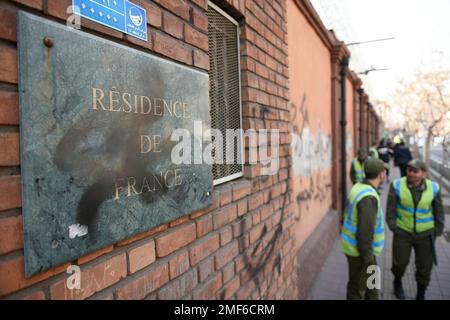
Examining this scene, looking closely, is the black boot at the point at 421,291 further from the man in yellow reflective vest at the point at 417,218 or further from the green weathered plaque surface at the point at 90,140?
the green weathered plaque surface at the point at 90,140

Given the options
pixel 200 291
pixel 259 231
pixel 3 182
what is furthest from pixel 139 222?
pixel 259 231

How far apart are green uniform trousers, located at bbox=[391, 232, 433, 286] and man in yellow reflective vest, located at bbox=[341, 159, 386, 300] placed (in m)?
0.88

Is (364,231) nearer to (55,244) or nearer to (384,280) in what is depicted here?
(384,280)

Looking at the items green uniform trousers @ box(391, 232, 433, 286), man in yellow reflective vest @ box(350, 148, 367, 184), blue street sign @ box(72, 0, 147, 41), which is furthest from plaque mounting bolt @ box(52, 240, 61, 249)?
man in yellow reflective vest @ box(350, 148, 367, 184)

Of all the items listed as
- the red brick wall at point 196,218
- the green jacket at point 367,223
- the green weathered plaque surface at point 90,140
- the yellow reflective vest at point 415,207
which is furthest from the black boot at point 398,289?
the green weathered plaque surface at point 90,140

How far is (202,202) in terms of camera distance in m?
1.67

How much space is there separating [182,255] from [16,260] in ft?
2.60

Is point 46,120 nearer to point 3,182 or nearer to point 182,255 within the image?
point 3,182

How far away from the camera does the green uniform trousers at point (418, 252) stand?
12.9 ft

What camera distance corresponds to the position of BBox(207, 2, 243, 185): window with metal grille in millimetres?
2020

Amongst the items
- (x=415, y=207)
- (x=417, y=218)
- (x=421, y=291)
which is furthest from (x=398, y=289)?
(x=415, y=207)

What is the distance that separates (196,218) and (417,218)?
3.23 meters

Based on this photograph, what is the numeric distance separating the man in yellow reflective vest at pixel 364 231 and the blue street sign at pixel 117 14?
262 centimetres

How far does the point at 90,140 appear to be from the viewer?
103cm
